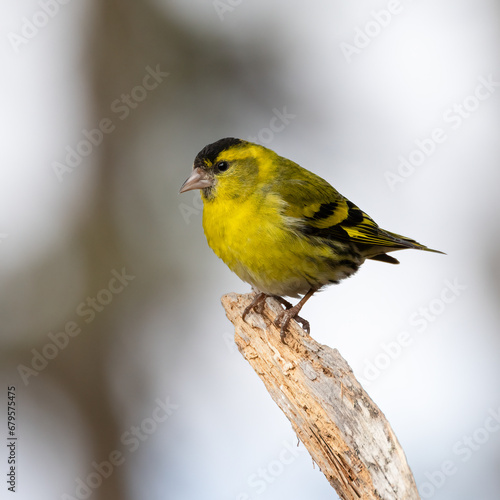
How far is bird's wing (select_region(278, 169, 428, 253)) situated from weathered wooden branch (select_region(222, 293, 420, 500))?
0.79m

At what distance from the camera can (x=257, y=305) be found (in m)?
3.88

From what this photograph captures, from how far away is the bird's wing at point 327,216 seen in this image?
407 cm

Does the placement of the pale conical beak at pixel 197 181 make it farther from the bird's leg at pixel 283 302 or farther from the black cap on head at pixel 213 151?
the bird's leg at pixel 283 302

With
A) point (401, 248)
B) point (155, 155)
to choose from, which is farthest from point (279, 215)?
point (155, 155)

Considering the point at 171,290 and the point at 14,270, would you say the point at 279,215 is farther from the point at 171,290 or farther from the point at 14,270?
the point at 14,270

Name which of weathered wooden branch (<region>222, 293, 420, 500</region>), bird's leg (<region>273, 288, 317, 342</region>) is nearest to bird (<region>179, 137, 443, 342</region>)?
bird's leg (<region>273, 288, 317, 342</region>)

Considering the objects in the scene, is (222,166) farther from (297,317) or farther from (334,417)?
(334,417)

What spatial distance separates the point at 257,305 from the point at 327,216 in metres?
0.83

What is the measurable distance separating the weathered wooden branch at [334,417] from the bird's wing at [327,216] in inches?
31.2

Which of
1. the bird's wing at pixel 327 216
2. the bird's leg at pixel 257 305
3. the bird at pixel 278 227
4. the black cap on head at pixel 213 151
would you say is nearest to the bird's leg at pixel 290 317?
the bird at pixel 278 227

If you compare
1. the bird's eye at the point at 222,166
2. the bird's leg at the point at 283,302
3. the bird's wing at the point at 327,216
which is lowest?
the bird's leg at the point at 283,302

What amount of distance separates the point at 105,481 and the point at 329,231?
9.82 feet

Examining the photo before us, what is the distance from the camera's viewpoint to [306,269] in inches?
156

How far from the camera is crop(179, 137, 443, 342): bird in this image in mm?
3844
